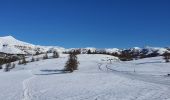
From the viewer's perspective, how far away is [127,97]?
34.8 meters

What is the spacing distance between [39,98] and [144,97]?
544 inches

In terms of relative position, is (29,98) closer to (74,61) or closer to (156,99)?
(156,99)

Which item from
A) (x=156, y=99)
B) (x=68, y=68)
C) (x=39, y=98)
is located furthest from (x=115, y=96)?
(x=68, y=68)

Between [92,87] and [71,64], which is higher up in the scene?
[71,64]

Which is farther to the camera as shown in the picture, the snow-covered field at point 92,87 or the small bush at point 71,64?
the small bush at point 71,64

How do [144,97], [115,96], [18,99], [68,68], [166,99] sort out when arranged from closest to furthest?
[166,99] → [144,97] → [115,96] → [18,99] → [68,68]

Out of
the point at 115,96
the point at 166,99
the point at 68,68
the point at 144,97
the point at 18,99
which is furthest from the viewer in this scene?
the point at 68,68

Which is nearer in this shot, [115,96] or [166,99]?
[166,99]

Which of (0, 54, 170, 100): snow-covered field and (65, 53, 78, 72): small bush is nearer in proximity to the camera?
(0, 54, 170, 100): snow-covered field

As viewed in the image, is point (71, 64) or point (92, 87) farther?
point (71, 64)

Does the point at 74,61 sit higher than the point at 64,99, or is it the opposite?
the point at 74,61

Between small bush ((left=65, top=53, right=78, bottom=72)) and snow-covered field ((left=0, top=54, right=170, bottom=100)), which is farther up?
small bush ((left=65, top=53, right=78, bottom=72))

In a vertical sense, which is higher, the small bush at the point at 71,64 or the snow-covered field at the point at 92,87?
the small bush at the point at 71,64

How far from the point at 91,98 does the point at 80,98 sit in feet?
5.46
